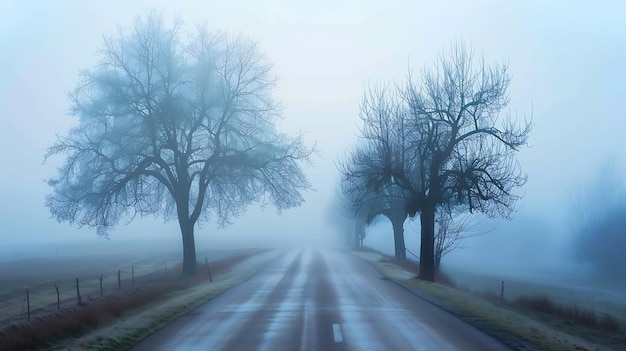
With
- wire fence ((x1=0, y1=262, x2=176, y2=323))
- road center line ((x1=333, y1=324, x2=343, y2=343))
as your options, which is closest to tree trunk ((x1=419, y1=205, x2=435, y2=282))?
wire fence ((x1=0, y1=262, x2=176, y2=323))

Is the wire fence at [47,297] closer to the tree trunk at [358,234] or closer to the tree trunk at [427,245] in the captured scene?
the tree trunk at [427,245]

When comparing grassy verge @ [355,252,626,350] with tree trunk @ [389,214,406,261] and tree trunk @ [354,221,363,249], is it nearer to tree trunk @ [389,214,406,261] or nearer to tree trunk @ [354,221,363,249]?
tree trunk @ [389,214,406,261]

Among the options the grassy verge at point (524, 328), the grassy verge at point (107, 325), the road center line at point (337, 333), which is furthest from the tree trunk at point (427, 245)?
the road center line at point (337, 333)

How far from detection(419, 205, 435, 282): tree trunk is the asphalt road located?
8.41 meters

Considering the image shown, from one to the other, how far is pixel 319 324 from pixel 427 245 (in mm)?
19389

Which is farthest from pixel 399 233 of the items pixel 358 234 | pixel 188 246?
pixel 358 234

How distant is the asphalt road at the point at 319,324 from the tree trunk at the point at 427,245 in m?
8.41

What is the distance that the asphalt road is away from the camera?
44.7ft

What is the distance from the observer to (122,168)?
122 ft

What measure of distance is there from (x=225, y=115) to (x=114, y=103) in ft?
19.9

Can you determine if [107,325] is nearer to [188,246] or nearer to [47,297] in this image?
[47,297]

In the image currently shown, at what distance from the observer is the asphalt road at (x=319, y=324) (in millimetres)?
13617

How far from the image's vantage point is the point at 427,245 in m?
35.1

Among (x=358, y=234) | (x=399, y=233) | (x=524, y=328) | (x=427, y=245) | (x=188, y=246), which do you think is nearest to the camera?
(x=524, y=328)
